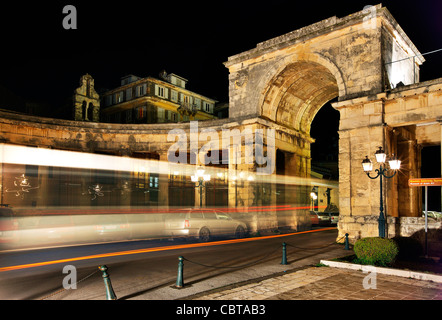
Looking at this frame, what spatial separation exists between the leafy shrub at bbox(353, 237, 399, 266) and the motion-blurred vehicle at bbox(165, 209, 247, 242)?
777cm

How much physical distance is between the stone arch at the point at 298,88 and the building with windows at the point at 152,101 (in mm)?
19873

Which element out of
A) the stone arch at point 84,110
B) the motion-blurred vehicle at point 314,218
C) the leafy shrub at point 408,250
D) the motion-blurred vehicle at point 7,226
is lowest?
the motion-blurred vehicle at point 314,218

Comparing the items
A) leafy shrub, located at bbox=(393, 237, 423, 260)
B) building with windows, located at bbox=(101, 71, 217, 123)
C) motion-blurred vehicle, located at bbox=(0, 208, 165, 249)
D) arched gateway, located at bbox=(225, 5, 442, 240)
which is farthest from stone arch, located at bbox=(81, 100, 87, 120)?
leafy shrub, located at bbox=(393, 237, 423, 260)

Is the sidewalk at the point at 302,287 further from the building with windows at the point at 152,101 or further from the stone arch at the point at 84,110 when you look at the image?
the stone arch at the point at 84,110

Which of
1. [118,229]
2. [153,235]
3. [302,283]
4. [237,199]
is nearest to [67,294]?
[302,283]

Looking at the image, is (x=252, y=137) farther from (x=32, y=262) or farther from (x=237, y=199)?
(x=32, y=262)

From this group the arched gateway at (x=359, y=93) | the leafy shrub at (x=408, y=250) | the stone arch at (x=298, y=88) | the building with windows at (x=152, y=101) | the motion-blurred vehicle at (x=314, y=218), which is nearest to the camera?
the leafy shrub at (x=408, y=250)

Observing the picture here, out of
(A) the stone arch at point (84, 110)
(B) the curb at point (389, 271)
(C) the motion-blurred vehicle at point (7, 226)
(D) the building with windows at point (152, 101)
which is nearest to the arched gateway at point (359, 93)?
(B) the curb at point (389, 271)

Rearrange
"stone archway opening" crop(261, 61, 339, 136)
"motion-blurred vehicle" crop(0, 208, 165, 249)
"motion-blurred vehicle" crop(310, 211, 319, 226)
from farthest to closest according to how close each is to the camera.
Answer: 1. "motion-blurred vehicle" crop(310, 211, 319, 226)
2. "stone archway opening" crop(261, 61, 339, 136)
3. "motion-blurred vehicle" crop(0, 208, 165, 249)

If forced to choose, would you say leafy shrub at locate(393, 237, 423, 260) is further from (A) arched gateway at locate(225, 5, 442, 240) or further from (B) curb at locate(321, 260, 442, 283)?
(A) arched gateway at locate(225, 5, 442, 240)

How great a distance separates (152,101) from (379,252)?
119ft

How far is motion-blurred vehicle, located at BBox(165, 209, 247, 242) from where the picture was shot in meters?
15.9

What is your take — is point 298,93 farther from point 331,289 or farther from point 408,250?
point 331,289

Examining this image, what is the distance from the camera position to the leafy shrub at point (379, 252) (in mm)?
9781
